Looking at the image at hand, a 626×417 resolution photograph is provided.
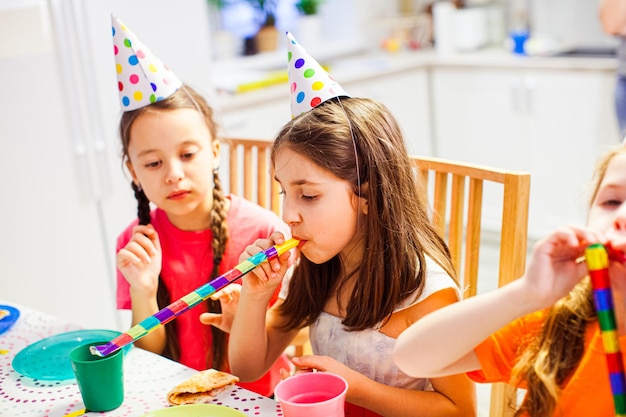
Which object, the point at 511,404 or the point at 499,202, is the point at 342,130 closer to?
the point at 511,404

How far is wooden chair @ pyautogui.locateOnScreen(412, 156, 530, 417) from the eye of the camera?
4.46 ft

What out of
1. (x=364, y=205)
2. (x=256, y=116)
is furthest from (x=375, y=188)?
(x=256, y=116)

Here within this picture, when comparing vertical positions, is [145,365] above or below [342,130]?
below

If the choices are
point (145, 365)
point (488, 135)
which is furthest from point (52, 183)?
point (488, 135)

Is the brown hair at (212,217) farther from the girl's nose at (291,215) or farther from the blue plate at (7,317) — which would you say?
the girl's nose at (291,215)

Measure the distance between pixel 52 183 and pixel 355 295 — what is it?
5.03 feet

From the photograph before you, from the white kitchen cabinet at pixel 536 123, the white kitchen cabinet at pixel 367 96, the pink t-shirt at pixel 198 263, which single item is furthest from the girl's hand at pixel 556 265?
the white kitchen cabinet at pixel 536 123

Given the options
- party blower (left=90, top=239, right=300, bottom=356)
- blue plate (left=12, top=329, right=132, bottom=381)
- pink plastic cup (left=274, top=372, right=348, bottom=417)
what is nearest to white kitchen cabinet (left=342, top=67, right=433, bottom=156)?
blue plate (left=12, top=329, right=132, bottom=381)

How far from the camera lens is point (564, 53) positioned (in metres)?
3.75

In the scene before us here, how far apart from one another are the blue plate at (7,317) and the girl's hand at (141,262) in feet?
0.70

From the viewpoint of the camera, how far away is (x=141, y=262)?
1.59m

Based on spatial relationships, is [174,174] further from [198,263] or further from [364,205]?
[364,205]

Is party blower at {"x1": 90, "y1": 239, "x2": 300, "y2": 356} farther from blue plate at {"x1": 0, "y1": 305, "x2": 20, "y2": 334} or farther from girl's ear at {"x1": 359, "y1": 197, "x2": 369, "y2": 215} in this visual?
blue plate at {"x1": 0, "y1": 305, "x2": 20, "y2": 334}

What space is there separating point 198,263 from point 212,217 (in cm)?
11
